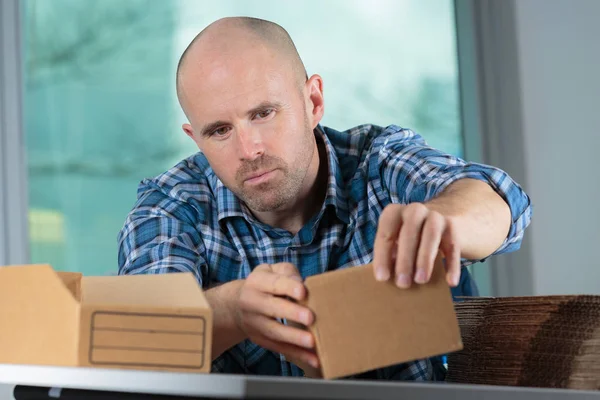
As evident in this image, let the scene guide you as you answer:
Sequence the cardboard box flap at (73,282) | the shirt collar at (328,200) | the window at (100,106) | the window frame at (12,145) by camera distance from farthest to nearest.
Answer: the window at (100,106)
the window frame at (12,145)
the shirt collar at (328,200)
the cardboard box flap at (73,282)

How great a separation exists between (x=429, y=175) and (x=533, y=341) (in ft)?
1.59

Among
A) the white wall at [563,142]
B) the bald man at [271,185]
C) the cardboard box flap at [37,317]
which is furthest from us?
the white wall at [563,142]

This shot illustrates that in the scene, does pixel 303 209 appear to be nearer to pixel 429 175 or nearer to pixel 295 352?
pixel 429 175

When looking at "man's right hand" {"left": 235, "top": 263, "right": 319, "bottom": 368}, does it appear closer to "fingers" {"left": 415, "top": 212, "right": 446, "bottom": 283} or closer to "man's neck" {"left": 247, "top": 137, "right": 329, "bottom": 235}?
"fingers" {"left": 415, "top": 212, "right": 446, "bottom": 283}

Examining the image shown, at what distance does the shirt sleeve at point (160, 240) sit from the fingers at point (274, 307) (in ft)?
1.51

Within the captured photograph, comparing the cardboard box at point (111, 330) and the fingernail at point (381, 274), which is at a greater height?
the fingernail at point (381, 274)

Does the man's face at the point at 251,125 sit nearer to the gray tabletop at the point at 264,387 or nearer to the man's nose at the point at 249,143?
the man's nose at the point at 249,143

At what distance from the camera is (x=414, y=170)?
1308 mm

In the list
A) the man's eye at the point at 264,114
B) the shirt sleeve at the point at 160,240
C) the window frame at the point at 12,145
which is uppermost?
the window frame at the point at 12,145

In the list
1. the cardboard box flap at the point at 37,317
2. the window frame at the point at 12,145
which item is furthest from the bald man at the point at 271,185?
the window frame at the point at 12,145

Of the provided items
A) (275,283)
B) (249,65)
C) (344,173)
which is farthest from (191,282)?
(344,173)

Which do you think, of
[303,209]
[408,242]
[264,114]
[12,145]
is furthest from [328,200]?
[12,145]

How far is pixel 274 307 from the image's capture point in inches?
29.4

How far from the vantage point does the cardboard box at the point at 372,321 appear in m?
0.69
